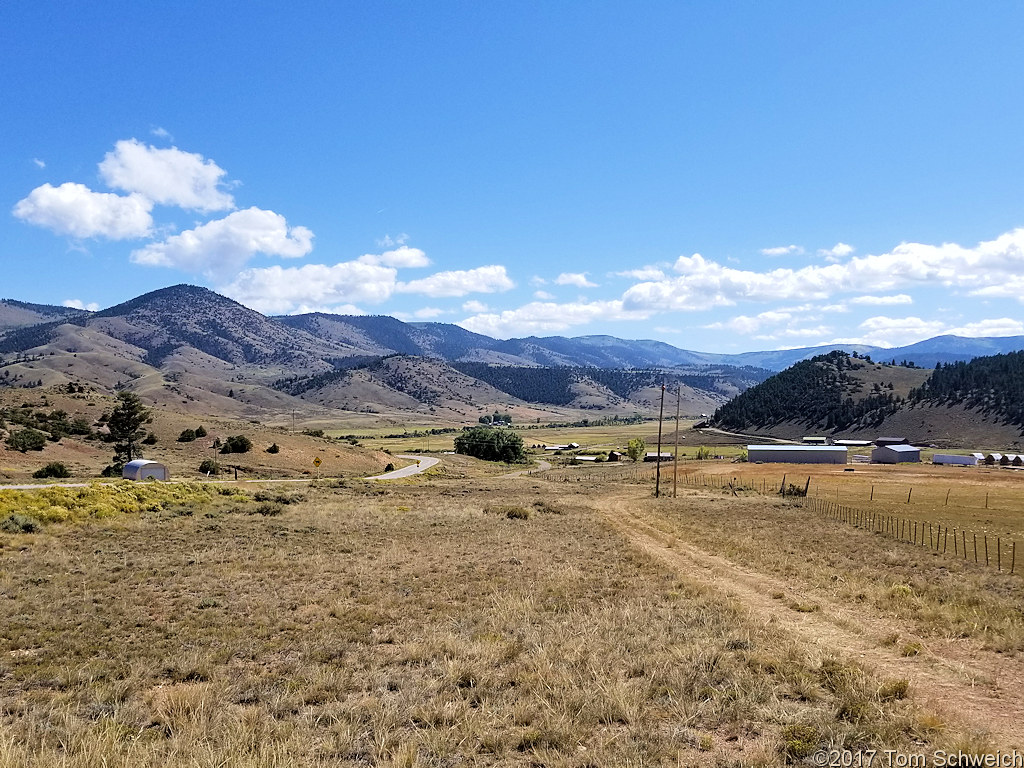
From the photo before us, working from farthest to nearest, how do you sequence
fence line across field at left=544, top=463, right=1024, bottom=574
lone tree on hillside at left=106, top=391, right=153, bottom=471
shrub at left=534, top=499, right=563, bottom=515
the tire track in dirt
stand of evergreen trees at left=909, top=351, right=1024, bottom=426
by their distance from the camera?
stand of evergreen trees at left=909, top=351, right=1024, bottom=426 < lone tree on hillside at left=106, top=391, right=153, bottom=471 < shrub at left=534, top=499, right=563, bottom=515 < fence line across field at left=544, top=463, right=1024, bottom=574 < the tire track in dirt

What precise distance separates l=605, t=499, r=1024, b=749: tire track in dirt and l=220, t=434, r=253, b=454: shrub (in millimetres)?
72651

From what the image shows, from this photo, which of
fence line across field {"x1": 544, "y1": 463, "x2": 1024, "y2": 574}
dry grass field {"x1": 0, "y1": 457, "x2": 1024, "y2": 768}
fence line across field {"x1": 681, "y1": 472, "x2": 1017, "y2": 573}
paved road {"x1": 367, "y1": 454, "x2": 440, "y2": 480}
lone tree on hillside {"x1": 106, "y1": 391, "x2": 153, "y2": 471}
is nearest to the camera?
dry grass field {"x1": 0, "y1": 457, "x2": 1024, "y2": 768}

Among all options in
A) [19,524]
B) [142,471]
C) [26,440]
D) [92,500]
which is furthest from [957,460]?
[26,440]

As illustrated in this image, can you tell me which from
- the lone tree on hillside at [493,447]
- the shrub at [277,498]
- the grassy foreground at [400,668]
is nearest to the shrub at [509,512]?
the shrub at [277,498]

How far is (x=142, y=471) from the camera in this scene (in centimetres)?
5184

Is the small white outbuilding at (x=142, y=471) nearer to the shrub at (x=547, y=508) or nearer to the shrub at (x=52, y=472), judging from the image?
the shrub at (x=52, y=472)

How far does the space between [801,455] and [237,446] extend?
99.9m

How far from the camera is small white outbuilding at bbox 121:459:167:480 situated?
51656mm

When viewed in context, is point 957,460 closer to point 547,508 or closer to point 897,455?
point 897,455

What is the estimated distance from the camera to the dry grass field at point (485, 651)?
8258 mm

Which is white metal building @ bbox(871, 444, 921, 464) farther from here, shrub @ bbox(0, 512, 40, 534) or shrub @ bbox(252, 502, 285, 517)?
shrub @ bbox(0, 512, 40, 534)

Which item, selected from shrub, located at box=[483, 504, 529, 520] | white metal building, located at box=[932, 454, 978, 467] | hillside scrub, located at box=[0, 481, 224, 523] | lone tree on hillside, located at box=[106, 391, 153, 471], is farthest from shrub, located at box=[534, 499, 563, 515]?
white metal building, located at box=[932, 454, 978, 467]

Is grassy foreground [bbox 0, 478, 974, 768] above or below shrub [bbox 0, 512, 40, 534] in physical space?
above

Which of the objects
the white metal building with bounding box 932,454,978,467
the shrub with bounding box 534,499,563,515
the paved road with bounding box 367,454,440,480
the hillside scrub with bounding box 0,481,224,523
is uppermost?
the hillside scrub with bounding box 0,481,224,523
